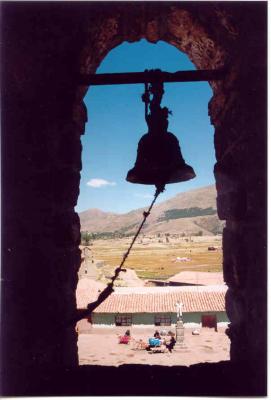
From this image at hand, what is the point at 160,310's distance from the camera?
23484 mm

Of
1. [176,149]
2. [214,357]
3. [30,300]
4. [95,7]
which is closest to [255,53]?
[176,149]

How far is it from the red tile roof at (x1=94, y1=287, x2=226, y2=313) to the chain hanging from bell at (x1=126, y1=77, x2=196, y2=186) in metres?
22.3

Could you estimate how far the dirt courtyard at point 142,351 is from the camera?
1825cm

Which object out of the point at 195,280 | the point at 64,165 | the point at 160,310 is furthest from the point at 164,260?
the point at 64,165

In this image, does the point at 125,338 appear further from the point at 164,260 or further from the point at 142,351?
the point at 164,260

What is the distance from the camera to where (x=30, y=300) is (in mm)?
1921

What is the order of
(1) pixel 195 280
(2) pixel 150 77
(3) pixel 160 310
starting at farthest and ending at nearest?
(1) pixel 195 280 < (3) pixel 160 310 < (2) pixel 150 77

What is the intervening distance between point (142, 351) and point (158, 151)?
65.1 ft

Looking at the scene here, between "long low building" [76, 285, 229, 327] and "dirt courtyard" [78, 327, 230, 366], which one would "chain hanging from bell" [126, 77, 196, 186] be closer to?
"dirt courtyard" [78, 327, 230, 366]

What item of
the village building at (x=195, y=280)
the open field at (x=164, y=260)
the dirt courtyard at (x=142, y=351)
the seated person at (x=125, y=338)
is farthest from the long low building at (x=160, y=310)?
the open field at (x=164, y=260)

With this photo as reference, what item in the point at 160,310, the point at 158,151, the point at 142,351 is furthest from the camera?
the point at 160,310

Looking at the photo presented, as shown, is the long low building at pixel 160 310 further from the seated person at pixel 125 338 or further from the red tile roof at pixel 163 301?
the seated person at pixel 125 338

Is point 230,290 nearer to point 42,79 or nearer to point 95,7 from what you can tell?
point 42,79

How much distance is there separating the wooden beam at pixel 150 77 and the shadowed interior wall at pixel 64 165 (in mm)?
82
